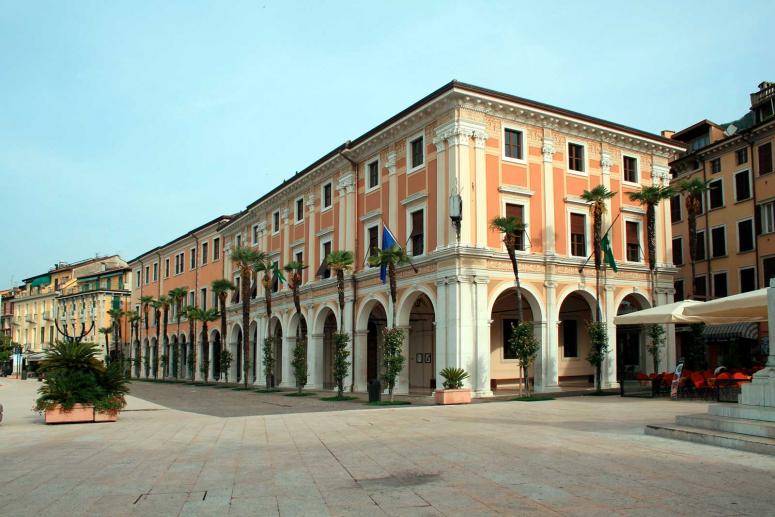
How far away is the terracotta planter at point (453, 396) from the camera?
22.7 meters

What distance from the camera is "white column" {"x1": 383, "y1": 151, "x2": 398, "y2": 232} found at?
30328 millimetres

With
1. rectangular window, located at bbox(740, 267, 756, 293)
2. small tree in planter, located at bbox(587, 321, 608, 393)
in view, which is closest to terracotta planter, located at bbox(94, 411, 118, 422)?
small tree in planter, located at bbox(587, 321, 608, 393)

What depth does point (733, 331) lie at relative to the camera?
34781mm

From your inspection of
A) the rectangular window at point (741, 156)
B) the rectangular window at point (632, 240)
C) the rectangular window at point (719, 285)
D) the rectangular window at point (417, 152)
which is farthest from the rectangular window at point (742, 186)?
the rectangular window at point (417, 152)

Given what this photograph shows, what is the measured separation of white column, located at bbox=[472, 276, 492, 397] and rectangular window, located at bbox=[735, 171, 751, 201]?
17799mm

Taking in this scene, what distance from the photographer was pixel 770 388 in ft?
36.7

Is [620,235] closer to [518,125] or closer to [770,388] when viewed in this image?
[518,125]

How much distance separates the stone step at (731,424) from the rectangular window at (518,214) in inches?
622

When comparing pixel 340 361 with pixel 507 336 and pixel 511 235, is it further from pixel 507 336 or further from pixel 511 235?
pixel 511 235

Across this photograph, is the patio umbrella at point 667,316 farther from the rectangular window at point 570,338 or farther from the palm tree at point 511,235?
the rectangular window at point 570,338

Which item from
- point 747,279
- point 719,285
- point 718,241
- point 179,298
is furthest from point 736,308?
point 179,298

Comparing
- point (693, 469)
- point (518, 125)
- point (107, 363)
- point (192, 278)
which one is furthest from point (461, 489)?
point (192, 278)

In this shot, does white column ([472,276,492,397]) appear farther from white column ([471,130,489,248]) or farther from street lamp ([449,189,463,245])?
street lamp ([449,189,463,245])

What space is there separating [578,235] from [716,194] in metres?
12.6
